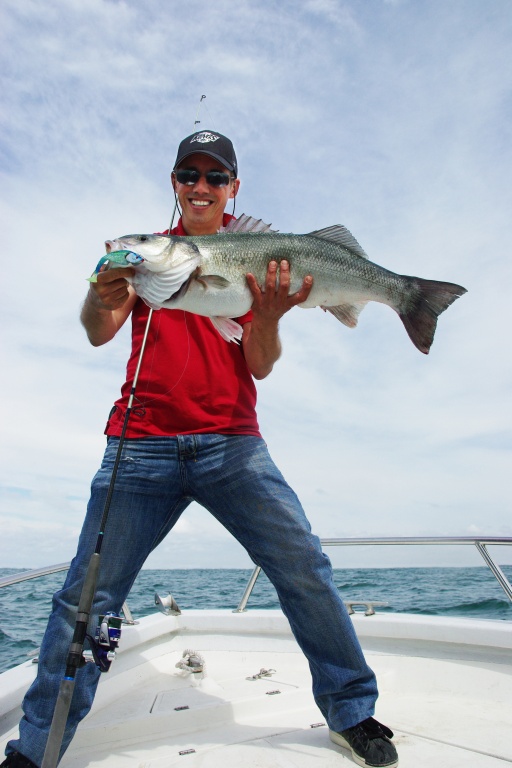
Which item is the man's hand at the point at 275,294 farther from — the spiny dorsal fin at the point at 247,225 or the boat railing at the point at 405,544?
the boat railing at the point at 405,544

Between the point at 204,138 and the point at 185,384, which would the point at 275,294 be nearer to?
the point at 185,384

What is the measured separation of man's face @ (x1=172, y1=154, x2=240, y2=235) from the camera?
3.04 meters

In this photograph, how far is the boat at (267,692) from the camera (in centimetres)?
270

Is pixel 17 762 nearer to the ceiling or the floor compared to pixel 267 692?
nearer to the ceiling

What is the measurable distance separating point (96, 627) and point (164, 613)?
257cm

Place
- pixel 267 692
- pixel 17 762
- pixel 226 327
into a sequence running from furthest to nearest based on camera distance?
pixel 267 692 < pixel 226 327 < pixel 17 762

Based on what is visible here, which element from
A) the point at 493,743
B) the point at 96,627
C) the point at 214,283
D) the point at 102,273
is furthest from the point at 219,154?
the point at 493,743

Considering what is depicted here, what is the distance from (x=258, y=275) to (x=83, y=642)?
1814mm

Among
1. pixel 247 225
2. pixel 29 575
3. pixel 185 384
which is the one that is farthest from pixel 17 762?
pixel 247 225

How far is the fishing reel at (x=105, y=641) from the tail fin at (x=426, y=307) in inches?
78.3

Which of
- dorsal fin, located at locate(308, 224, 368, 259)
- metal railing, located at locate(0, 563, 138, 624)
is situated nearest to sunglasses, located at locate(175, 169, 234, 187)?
dorsal fin, located at locate(308, 224, 368, 259)

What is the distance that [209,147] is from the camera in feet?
9.77

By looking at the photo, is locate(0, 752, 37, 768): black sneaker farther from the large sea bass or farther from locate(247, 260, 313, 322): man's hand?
locate(247, 260, 313, 322): man's hand

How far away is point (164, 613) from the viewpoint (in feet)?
15.6
